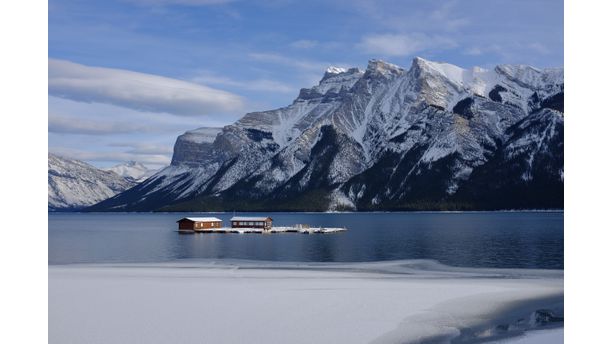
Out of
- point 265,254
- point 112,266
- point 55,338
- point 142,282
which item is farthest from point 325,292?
point 265,254

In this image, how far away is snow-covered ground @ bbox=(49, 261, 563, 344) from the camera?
118ft

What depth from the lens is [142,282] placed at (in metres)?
62.4

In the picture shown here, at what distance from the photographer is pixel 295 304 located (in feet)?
153

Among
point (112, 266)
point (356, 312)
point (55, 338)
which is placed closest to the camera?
point (55, 338)

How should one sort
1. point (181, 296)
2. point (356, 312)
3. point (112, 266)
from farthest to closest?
1. point (112, 266)
2. point (181, 296)
3. point (356, 312)

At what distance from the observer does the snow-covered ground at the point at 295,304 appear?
35.9 metres

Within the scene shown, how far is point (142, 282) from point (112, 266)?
2674 cm
